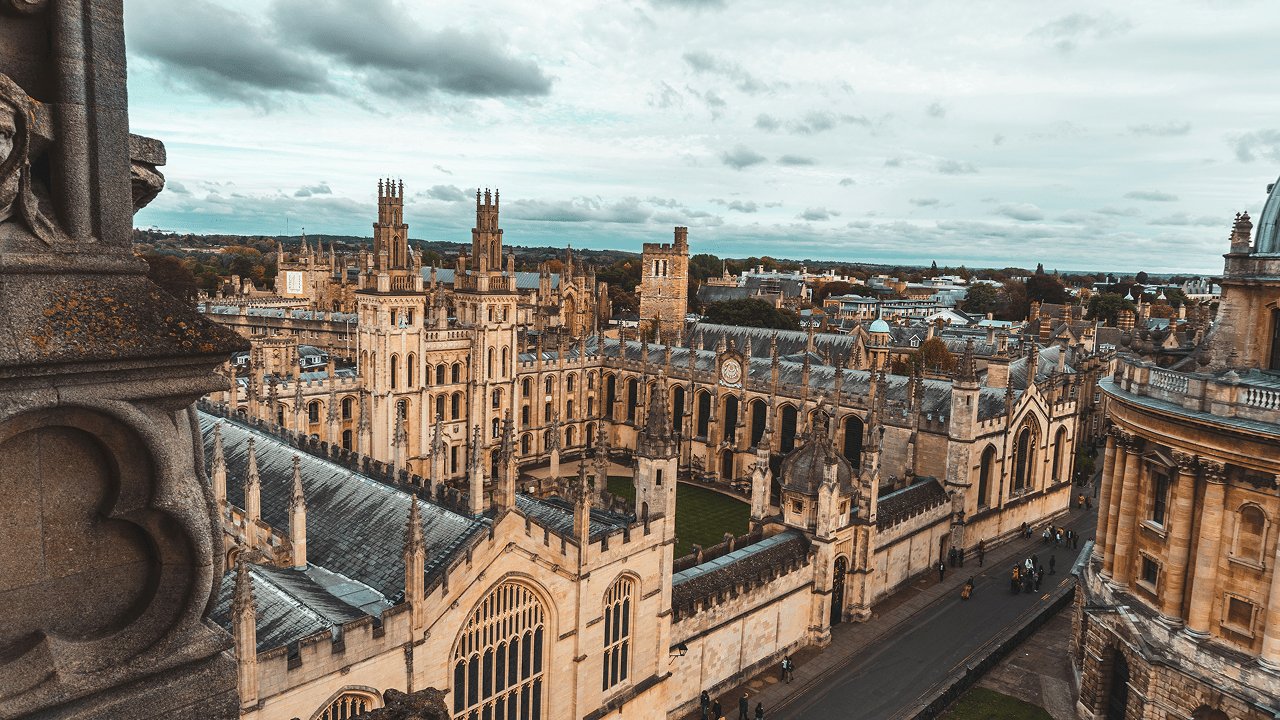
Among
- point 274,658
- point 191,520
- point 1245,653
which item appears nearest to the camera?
point 191,520

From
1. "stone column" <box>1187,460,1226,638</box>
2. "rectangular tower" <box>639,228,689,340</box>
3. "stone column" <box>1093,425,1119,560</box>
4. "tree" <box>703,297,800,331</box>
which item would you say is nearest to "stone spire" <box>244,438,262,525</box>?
"stone column" <box>1187,460,1226,638</box>

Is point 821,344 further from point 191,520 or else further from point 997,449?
point 191,520

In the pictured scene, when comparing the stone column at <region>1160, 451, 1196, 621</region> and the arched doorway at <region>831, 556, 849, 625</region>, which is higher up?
the stone column at <region>1160, 451, 1196, 621</region>

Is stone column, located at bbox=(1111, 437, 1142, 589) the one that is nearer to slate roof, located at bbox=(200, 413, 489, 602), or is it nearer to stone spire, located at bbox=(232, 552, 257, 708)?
slate roof, located at bbox=(200, 413, 489, 602)

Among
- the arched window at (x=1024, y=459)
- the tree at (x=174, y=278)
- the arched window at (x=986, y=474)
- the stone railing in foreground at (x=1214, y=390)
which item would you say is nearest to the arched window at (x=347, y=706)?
the stone railing in foreground at (x=1214, y=390)

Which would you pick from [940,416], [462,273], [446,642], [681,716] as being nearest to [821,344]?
[940,416]

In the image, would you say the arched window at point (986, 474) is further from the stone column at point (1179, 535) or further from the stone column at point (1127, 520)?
the stone column at point (1179, 535)
